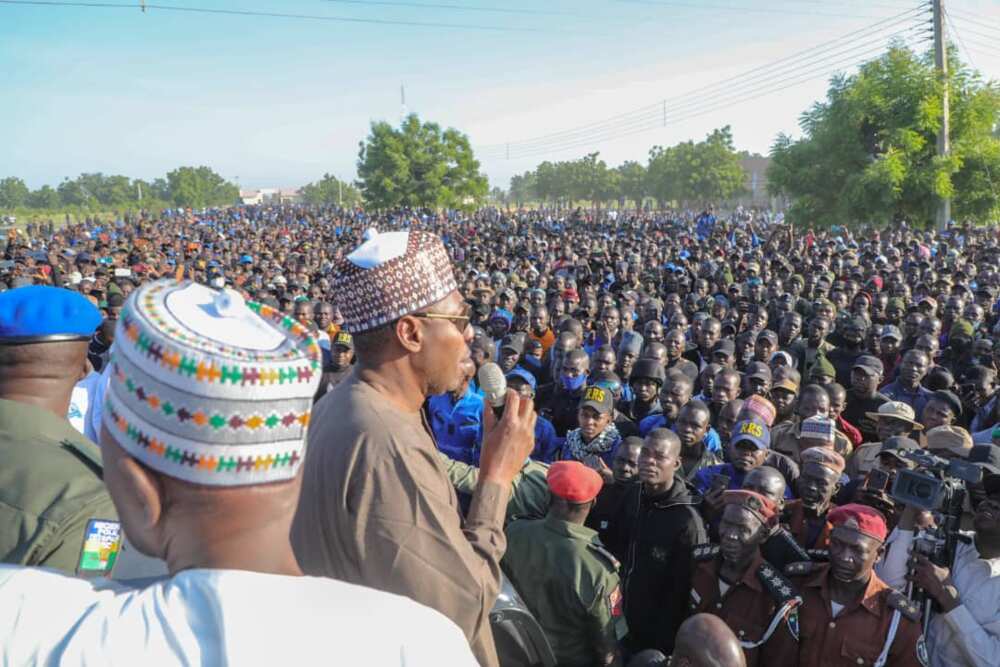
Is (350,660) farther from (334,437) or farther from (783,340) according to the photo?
(783,340)

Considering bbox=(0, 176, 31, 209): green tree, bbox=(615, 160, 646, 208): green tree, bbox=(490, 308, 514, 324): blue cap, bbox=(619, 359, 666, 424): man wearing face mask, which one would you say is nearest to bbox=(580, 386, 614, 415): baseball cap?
bbox=(619, 359, 666, 424): man wearing face mask

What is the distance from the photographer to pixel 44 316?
2.40 m

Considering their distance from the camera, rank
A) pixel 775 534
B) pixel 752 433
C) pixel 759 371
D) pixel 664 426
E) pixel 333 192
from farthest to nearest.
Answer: pixel 333 192, pixel 759 371, pixel 664 426, pixel 752 433, pixel 775 534

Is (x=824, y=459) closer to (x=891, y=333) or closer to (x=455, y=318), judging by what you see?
(x=455, y=318)

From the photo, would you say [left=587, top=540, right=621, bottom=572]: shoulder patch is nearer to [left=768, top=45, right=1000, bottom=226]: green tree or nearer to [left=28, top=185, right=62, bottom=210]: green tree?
[left=768, top=45, right=1000, bottom=226]: green tree

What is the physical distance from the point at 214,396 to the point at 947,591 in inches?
128

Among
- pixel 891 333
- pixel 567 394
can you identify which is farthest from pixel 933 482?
pixel 891 333

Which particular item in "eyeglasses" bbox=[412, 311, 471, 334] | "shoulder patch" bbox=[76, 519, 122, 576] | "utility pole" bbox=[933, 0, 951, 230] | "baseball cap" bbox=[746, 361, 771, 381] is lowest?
"baseball cap" bbox=[746, 361, 771, 381]

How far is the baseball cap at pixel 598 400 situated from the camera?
5082 millimetres

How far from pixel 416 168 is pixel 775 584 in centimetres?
4390

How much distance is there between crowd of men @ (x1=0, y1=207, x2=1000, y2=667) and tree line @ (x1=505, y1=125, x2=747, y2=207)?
173ft

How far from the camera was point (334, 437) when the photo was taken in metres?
1.57

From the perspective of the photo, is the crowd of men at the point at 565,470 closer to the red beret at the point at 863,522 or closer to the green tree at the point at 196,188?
the red beret at the point at 863,522

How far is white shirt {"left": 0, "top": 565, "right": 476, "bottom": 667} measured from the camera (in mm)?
842
